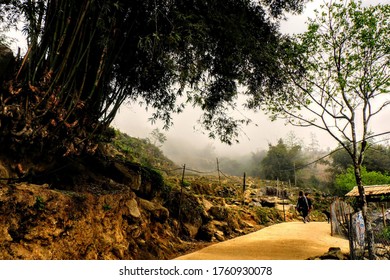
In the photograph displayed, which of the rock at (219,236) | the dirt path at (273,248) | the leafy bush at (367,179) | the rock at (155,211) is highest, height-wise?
the leafy bush at (367,179)

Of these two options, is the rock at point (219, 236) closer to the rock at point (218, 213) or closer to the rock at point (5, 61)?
the rock at point (218, 213)

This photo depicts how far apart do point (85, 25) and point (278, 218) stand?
15660 millimetres

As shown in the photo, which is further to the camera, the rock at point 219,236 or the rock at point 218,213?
A: the rock at point 218,213

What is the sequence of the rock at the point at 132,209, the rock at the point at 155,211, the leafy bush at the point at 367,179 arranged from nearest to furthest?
the rock at the point at 132,209, the rock at the point at 155,211, the leafy bush at the point at 367,179

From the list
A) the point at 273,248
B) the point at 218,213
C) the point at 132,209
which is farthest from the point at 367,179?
the point at 132,209

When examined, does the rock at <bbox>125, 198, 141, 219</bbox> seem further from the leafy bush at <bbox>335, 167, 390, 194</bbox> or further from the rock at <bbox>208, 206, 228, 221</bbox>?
the leafy bush at <bbox>335, 167, 390, 194</bbox>

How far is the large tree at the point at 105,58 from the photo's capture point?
507cm

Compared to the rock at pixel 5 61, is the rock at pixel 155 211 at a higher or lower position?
lower

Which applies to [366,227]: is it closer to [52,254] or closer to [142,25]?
[52,254]

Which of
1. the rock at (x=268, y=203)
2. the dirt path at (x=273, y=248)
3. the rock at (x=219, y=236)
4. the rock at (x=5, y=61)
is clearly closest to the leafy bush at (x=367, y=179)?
the rock at (x=268, y=203)

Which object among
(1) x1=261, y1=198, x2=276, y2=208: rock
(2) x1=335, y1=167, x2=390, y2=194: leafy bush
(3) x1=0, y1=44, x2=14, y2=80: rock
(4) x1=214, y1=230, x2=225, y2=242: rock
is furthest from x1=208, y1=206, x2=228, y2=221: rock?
(2) x1=335, y1=167, x2=390, y2=194: leafy bush

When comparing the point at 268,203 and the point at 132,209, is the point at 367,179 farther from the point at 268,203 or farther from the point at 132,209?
the point at 132,209

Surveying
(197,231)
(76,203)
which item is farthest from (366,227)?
(76,203)

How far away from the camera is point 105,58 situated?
639 centimetres
